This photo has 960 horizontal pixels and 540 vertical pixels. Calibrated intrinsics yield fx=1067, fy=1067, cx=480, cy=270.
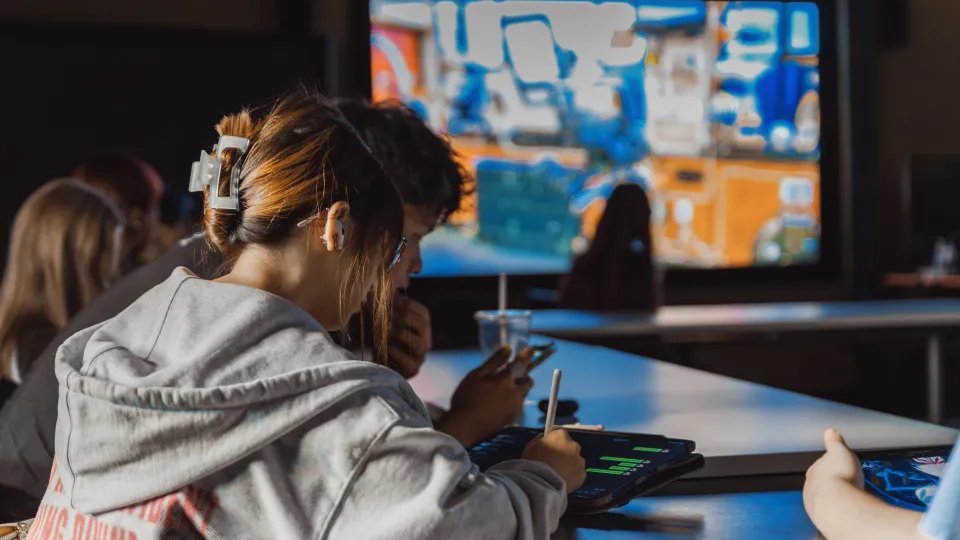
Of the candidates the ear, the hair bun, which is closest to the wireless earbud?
the ear

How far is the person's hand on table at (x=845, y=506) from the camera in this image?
82 cm

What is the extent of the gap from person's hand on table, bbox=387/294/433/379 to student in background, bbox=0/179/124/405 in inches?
42.8

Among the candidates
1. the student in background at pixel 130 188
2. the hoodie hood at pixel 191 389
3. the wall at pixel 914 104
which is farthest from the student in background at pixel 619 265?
the hoodie hood at pixel 191 389

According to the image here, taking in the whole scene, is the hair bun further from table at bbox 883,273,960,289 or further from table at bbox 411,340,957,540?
table at bbox 883,273,960,289

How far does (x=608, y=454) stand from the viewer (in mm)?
1086

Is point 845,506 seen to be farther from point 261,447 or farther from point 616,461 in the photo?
point 261,447

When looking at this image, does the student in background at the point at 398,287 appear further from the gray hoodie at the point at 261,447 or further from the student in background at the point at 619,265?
the student in background at the point at 619,265

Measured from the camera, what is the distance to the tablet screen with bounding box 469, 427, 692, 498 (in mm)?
→ 993

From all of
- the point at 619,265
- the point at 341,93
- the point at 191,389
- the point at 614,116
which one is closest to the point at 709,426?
the point at 191,389

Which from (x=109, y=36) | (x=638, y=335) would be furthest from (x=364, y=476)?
(x=109, y=36)

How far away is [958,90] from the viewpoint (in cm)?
627

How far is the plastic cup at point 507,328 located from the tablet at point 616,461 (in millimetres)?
565

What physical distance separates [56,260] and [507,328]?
140 cm

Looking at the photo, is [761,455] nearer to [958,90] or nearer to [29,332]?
[29,332]
